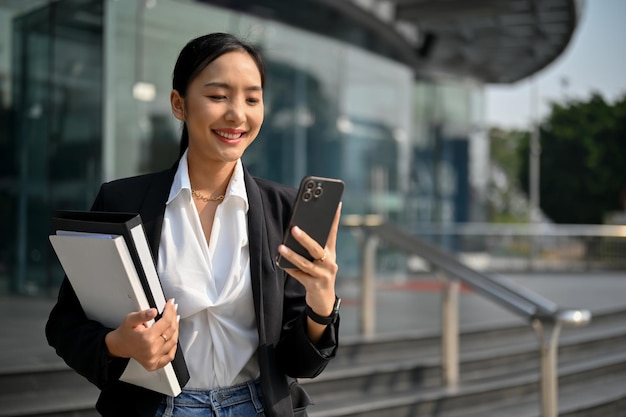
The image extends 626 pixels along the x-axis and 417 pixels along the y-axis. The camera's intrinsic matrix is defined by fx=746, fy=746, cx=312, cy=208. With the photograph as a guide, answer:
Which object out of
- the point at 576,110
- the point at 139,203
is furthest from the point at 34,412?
the point at 576,110

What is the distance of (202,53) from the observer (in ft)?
5.30

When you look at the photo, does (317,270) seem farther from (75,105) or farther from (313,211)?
(75,105)

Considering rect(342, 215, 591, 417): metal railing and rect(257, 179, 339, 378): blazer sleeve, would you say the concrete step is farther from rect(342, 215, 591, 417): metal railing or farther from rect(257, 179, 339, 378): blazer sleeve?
rect(257, 179, 339, 378): blazer sleeve

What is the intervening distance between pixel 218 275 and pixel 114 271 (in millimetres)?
260

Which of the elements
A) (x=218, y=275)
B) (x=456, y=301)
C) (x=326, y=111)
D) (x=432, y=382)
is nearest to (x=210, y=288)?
(x=218, y=275)

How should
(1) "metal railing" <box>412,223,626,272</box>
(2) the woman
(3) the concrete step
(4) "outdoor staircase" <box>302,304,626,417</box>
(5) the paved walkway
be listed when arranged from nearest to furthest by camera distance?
(2) the woman, (3) the concrete step, (4) "outdoor staircase" <box>302,304,626,417</box>, (5) the paved walkway, (1) "metal railing" <box>412,223,626,272</box>

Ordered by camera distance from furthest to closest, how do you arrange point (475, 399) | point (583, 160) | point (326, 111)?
point (583, 160), point (326, 111), point (475, 399)

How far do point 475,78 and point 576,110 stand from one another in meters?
27.4

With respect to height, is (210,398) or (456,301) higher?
(210,398)

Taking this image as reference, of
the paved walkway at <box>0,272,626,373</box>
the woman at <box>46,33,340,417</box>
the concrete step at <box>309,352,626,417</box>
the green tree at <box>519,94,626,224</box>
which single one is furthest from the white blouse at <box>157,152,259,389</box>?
the green tree at <box>519,94,626,224</box>

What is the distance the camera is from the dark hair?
5.28ft

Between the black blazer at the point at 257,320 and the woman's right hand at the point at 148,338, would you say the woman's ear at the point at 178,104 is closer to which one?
the black blazer at the point at 257,320

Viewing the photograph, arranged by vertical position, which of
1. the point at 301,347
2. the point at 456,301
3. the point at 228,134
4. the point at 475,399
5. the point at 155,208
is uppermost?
the point at 228,134

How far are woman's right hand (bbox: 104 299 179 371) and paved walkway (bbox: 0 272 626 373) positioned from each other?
3229mm
